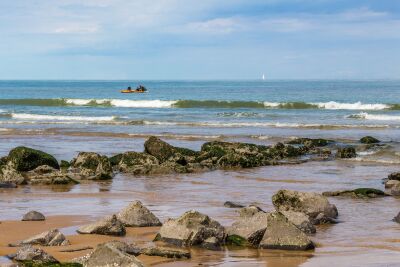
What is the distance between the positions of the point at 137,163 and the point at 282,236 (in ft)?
35.8

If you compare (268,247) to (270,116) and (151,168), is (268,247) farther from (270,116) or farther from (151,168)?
(270,116)

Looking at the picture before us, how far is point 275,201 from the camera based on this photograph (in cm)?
1198

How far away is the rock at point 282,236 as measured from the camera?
9.01 metres

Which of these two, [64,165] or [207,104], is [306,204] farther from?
[207,104]

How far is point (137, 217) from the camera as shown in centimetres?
1067

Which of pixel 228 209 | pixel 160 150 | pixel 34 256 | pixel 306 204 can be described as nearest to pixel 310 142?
pixel 160 150

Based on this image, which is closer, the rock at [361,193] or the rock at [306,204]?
the rock at [306,204]

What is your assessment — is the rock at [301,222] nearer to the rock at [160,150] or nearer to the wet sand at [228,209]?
the wet sand at [228,209]

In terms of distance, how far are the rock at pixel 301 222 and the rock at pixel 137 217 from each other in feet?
6.69

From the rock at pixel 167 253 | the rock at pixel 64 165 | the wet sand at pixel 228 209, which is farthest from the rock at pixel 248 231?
the rock at pixel 64 165

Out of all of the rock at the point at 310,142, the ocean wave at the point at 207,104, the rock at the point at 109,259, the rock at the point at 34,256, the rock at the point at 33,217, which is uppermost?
the rock at the point at 109,259

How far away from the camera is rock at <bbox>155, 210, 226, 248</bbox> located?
9.24 meters

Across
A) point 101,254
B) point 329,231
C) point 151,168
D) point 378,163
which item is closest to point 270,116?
point 378,163

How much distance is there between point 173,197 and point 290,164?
7563 mm
